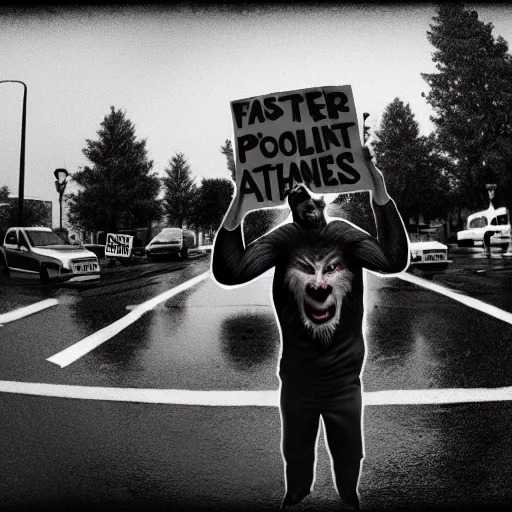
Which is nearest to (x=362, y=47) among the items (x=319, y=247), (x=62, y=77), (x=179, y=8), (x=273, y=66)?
(x=273, y=66)

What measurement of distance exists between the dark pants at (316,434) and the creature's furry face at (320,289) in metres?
0.27

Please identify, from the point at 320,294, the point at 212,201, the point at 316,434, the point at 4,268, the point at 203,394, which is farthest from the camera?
the point at 4,268

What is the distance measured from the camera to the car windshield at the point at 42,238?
2.96m

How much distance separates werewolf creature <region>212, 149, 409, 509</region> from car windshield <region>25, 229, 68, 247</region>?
1224 millimetres

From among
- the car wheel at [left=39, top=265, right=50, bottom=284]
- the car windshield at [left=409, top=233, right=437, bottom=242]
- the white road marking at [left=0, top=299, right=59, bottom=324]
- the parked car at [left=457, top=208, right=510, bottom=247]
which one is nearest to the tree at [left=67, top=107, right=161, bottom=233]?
the car wheel at [left=39, top=265, right=50, bottom=284]

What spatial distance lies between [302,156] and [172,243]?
3.27 feet

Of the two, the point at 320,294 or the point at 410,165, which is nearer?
the point at 320,294

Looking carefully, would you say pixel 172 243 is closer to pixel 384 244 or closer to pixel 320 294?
pixel 320 294

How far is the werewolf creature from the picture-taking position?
216 cm

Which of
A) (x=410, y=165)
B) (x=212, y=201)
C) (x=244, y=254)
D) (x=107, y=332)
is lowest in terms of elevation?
(x=107, y=332)

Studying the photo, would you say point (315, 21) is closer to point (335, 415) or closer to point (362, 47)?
point (362, 47)

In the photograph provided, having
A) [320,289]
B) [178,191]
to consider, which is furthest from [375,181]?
[178,191]

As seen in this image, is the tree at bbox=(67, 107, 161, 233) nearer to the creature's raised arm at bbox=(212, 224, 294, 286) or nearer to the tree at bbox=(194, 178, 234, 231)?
the tree at bbox=(194, 178, 234, 231)

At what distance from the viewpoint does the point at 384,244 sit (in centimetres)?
220
